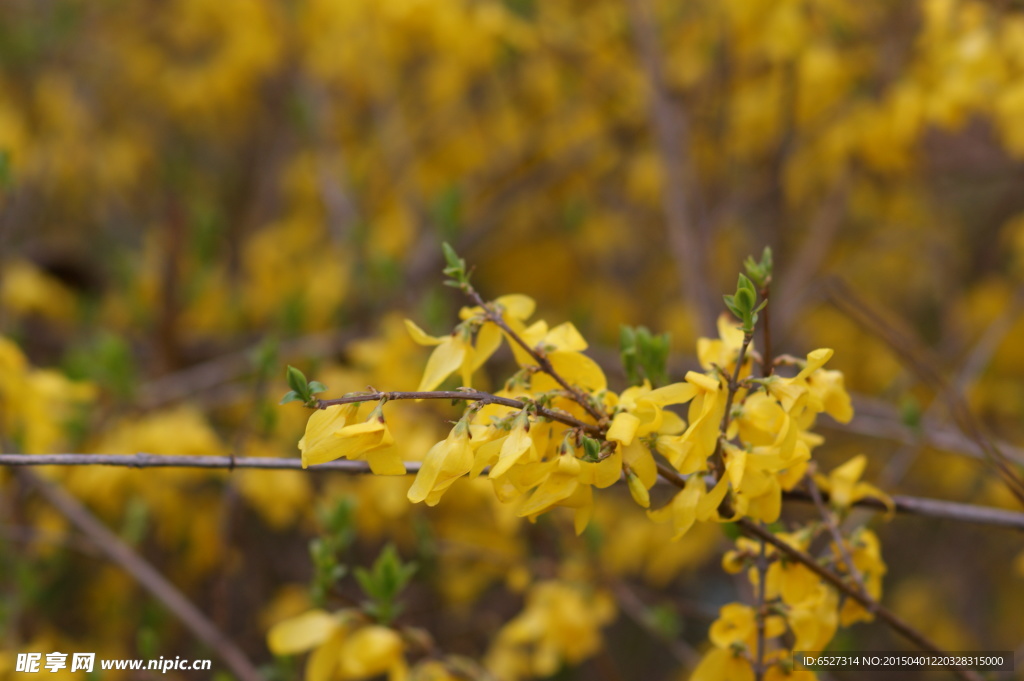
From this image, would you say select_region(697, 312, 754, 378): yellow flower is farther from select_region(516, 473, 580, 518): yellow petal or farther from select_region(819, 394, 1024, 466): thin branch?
select_region(819, 394, 1024, 466): thin branch

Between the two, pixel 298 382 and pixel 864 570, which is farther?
pixel 864 570

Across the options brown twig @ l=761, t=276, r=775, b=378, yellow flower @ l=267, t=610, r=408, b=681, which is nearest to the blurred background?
yellow flower @ l=267, t=610, r=408, b=681

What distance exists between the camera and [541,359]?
92cm

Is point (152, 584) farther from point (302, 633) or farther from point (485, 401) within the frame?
point (485, 401)

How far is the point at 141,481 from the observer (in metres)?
2.28

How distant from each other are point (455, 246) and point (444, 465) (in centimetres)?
224

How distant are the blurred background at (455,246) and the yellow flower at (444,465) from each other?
0.75 metres

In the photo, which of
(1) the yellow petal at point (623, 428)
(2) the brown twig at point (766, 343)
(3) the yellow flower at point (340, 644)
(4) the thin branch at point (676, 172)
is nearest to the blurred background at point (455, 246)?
(4) the thin branch at point (676, 172)

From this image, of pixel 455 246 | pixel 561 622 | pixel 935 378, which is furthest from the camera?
pixel 455 246

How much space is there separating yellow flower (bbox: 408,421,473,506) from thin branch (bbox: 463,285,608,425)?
0.42 ft

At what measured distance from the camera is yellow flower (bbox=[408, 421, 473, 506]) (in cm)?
82

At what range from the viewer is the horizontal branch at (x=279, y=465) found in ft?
3.00

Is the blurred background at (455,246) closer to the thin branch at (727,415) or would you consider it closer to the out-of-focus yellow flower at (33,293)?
the out-of-focus yellow flower at (33,293)

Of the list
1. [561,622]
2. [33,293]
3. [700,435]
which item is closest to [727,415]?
[700,435]
